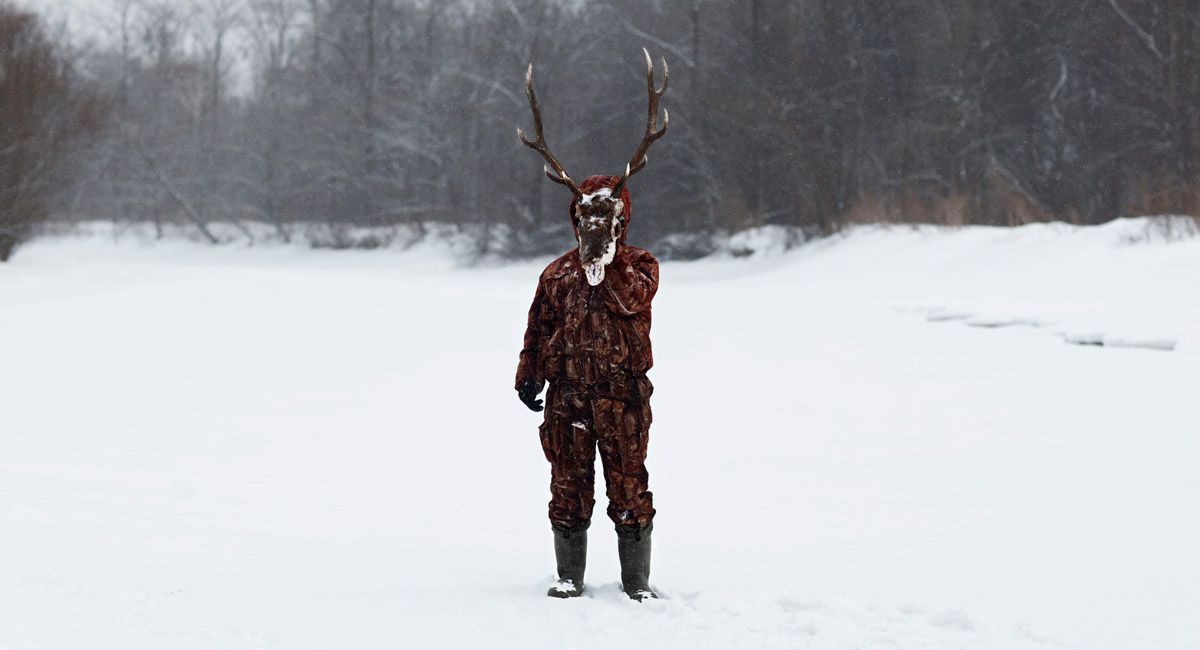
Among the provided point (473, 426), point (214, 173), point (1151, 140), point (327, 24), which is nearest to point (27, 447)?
point (473, 426)

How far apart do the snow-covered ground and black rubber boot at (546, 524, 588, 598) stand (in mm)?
129

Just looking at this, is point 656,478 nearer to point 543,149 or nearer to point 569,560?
point 569,560

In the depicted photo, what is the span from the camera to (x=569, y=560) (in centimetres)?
464

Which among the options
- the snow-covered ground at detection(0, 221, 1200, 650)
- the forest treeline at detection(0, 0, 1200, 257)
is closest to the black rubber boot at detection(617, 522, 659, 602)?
the snow-covered ground at detection(0, 221, 1200, 650)

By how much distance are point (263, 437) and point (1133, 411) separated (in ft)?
22.2

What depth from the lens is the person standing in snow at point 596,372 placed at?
4.50m

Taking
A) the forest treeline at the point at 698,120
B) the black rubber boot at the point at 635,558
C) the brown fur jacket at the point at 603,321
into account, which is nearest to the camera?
the brown fur jacket at the point at 603,321

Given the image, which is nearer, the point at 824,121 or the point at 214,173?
the point at 824,121

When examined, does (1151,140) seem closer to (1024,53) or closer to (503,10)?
(1024,53)

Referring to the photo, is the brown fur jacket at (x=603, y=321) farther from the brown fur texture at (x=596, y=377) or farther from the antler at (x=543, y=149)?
the antler at (x=543, y=149)

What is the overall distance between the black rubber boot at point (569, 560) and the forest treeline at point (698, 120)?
17904 mm

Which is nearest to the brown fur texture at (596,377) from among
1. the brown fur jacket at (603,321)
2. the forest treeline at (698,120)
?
the brown fur jacket at (603,321)

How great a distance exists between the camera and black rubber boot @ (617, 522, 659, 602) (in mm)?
4602

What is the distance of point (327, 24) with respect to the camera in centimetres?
4922
